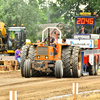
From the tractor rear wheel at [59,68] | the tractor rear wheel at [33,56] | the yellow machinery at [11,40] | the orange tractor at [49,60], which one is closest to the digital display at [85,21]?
the yellow machinery at [11,40]

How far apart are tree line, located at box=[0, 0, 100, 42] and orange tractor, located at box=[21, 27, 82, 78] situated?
26.0m

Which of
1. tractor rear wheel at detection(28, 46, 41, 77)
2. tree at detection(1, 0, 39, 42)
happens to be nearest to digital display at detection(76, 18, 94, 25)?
tractor rear wheel at detection(28, 46, 41, 77)

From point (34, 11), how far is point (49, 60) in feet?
132

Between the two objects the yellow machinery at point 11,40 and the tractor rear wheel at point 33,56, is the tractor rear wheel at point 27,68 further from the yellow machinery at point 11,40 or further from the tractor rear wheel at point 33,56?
the yellow machinery at point 11,40

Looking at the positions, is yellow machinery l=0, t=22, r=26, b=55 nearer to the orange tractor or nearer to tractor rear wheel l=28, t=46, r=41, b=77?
the orange tractor

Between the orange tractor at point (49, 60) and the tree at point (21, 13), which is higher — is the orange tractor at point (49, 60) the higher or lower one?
the lower one

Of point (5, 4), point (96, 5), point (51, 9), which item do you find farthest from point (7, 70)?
point (5, 4)

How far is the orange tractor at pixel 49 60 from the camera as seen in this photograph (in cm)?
1430

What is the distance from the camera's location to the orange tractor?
1430 cm

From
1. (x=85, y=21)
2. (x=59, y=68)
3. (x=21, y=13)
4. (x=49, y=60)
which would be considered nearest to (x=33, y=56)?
(x=49, y=60)

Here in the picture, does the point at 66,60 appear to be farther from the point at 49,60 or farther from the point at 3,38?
the point at 3,38

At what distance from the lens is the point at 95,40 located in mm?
19469

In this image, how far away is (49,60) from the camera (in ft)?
48.4

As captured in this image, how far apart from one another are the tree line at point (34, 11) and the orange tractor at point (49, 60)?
2598cm
